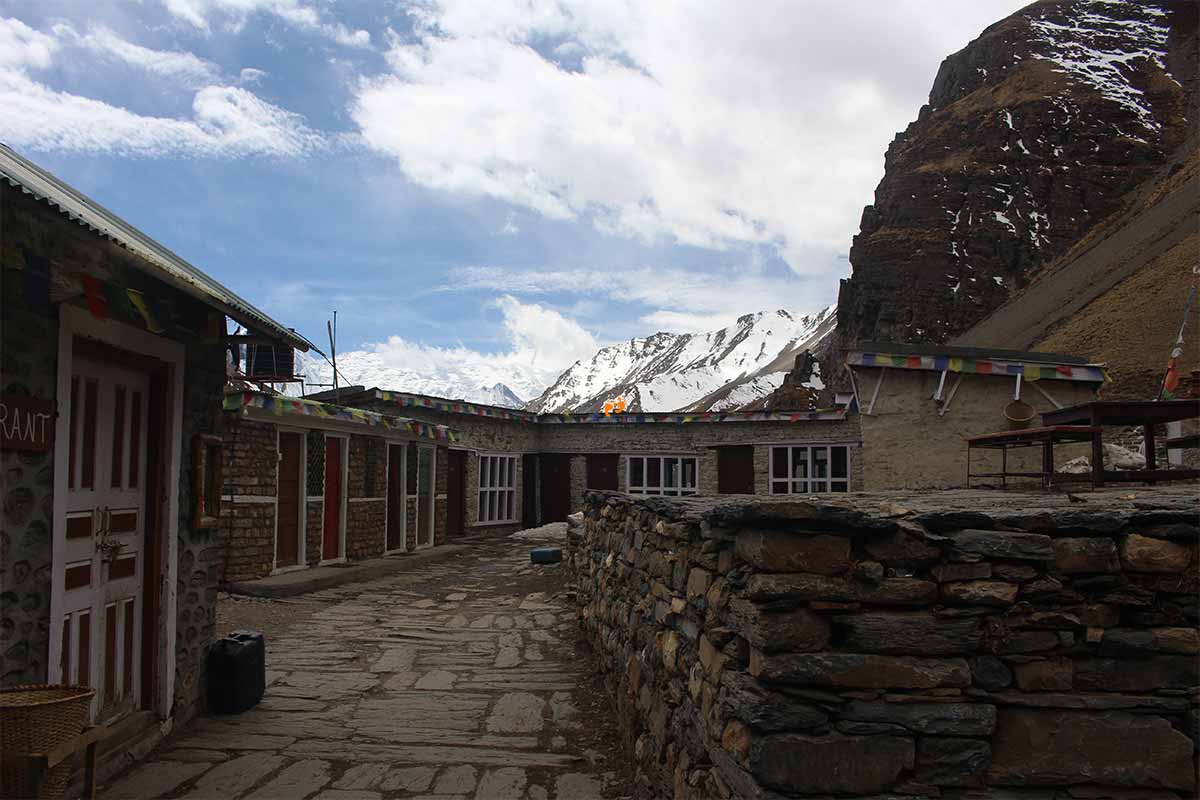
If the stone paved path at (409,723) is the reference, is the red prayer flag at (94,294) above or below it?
above

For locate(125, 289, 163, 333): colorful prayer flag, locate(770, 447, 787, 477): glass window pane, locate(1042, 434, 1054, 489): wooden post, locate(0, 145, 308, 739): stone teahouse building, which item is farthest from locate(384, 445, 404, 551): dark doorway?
locate(1042, 434, 1054, 489): wooden post

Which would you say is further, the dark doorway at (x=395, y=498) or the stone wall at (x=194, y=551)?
the dark doorway at (x=395, y=498)

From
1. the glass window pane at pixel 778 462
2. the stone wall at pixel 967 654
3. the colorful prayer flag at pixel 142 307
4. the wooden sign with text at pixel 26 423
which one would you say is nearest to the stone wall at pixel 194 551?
the colorful prayer flag at pixel 142 307

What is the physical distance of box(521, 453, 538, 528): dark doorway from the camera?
73.6 ft

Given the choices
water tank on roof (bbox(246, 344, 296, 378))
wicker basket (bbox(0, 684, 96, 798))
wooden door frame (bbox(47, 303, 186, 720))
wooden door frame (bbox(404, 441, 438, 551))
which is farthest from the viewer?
water tank on roof (bbox(246, 344, 296, 378))

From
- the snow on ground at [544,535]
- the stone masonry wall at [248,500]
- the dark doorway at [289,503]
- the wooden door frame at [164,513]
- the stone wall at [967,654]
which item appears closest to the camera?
the stone wall at [967,654]

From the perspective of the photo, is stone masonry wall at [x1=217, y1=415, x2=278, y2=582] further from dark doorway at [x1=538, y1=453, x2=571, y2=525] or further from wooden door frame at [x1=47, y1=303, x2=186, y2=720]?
dark doorway at [x1=538, y1=453, x2=571, y2=525]

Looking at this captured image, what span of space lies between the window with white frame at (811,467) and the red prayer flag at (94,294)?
A: 1854cm

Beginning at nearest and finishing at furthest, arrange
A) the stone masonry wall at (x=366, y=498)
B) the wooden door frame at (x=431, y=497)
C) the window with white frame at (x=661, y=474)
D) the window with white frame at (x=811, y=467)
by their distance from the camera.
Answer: the stone masonry wall at (x=366, y=498), the wooden door frame at (x=431, y=497), the window with white frame at (x=811, y=467), the window with white frame at (x=661, y=474)

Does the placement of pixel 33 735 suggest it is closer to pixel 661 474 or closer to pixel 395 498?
pixel 395 498

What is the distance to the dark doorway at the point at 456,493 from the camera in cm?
1933

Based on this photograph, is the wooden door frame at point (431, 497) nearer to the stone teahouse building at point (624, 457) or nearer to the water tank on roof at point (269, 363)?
the stone teahouse building at point (624, 457)

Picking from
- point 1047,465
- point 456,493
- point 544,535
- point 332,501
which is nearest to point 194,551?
point 1047,465

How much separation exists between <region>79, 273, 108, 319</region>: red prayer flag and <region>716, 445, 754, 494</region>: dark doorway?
60.8ft
